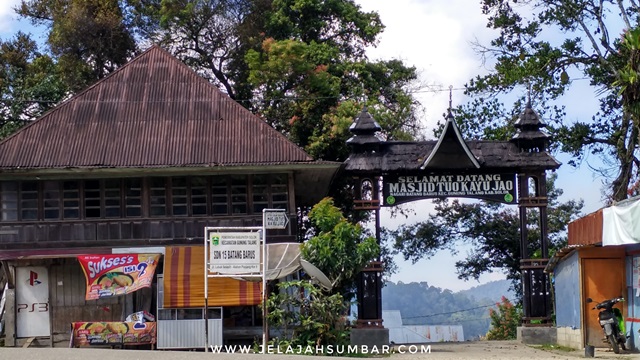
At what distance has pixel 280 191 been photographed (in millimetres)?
26109

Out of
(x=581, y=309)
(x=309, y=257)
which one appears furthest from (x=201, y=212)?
(x=581, y=309)

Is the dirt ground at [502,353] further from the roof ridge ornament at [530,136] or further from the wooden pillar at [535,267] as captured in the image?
the roof ridge ornament at [530,136]

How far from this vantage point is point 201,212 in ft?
84.9

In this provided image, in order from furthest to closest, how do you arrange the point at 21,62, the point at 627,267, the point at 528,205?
the point at 21,62, the point at 528,205, the point at 627,267

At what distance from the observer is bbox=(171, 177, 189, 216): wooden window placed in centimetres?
2584

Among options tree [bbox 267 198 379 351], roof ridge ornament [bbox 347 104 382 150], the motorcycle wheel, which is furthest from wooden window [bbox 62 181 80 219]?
the motorcycle wheel

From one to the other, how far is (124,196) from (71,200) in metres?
1.32

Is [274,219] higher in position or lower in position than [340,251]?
higher

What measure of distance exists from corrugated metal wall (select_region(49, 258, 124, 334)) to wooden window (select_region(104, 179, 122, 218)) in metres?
1.49

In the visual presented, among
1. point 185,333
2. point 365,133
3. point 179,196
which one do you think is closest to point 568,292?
point 365,133

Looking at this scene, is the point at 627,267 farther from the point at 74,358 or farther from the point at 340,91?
the point at 340,91

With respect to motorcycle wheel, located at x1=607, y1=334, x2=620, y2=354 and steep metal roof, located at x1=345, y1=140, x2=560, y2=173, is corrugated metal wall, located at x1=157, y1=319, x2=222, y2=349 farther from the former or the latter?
motorcycle wheel, located at x1=607, y1=334, x2=620, y2=354

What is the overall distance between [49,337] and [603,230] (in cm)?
1381

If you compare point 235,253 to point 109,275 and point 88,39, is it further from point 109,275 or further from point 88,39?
point 88,39
